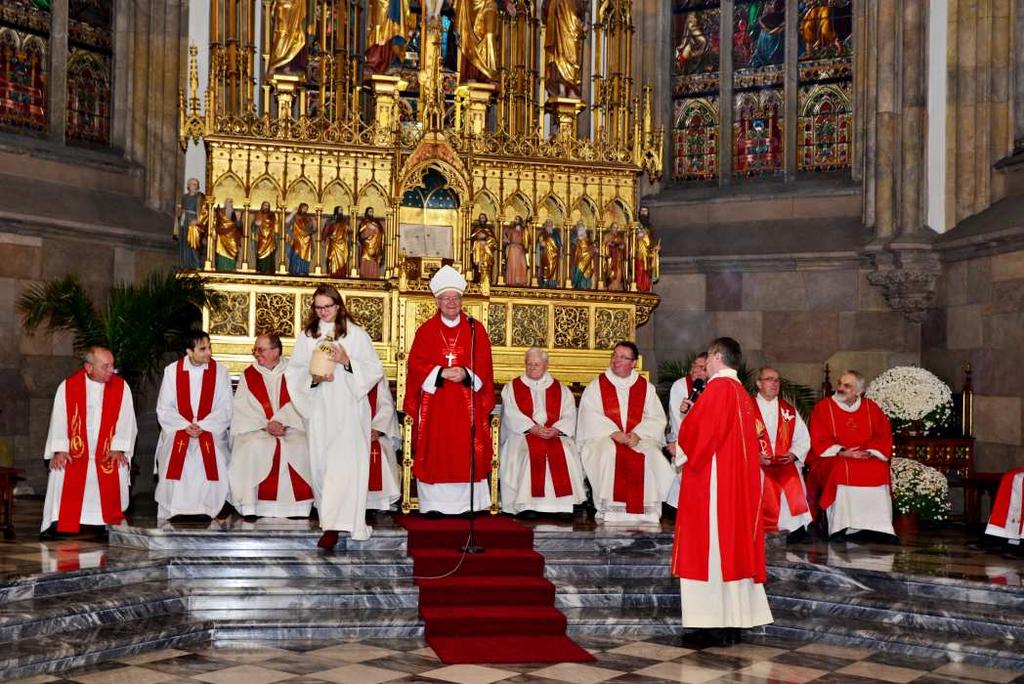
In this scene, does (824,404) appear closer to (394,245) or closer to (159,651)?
(394,245)

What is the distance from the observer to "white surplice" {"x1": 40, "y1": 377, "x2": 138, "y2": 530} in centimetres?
1016

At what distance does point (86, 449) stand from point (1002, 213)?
9.27m

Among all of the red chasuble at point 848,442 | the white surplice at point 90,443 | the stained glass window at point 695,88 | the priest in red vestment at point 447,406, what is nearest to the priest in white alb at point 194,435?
the white surplice at point 90,443

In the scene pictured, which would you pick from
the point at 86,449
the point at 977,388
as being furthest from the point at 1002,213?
the point at 86,449

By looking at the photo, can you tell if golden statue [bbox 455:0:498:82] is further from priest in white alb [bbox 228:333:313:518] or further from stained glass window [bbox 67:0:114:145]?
priest in white alb [bbox 228:333:313:518]

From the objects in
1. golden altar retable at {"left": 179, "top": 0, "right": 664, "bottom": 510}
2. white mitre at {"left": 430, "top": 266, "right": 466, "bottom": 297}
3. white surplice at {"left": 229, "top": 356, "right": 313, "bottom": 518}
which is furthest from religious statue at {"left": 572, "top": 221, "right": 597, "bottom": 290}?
white surplice at {"left": 229, "top": 356, "right": 313, "bottom": 518}

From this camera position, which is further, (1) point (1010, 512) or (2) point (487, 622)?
(1) point (1010, 512)

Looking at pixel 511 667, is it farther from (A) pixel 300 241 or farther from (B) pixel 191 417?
(A) pixel 300 241

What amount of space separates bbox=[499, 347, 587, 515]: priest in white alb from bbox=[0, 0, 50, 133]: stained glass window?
649 cm

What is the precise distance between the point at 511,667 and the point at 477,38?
311 inches

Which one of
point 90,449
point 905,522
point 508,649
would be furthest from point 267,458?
point 905,522

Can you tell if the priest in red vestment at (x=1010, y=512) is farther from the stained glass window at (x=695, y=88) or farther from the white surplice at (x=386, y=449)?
the stained glass window at (x=695, y=88)

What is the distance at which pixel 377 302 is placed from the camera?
515 inches

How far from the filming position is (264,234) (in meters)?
12.9
